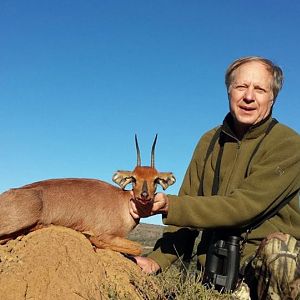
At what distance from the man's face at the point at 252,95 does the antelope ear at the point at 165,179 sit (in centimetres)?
122

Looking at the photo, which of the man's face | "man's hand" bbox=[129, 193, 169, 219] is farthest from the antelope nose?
the man's face

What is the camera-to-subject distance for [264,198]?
5.77 metres

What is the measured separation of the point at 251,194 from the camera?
19.0 feet

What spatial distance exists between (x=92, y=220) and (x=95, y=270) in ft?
6.52

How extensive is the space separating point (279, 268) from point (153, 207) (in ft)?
5.36

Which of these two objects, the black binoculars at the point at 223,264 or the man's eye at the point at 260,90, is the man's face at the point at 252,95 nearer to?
the man's eye at the point at 260,90

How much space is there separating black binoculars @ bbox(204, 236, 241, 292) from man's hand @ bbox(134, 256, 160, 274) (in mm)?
723

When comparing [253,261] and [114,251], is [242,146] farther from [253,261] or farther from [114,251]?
[114,251]

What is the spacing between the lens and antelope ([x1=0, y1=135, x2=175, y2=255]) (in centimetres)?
647

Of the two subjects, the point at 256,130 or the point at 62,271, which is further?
the point at 256,130

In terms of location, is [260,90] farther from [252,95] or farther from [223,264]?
[223,264]

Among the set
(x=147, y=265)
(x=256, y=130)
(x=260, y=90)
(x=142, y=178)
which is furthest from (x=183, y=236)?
(x=260, y=90)

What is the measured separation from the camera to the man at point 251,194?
17.7 feet

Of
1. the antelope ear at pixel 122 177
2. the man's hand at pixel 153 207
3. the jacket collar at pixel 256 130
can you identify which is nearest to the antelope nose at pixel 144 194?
the man's hand at pixel 153 207
